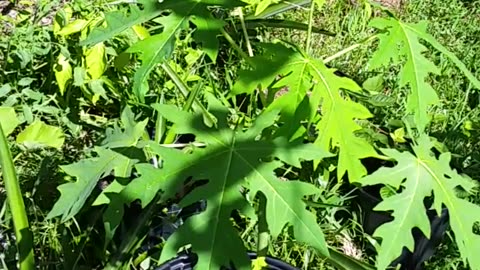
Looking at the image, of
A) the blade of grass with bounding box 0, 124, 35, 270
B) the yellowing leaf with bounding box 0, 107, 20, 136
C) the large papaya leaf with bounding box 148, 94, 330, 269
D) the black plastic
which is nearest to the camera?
the large papaya leaf with bounding box 148, 94, 330, 269

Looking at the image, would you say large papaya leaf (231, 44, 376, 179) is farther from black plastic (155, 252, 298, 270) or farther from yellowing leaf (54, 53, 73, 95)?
yellowing leaf (54, 53, 73, 95)

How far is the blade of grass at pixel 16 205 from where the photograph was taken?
5.88 feet

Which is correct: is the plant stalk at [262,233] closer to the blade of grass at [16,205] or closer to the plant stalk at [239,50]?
the plant stalk at [239,50]

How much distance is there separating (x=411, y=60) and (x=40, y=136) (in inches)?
50.3

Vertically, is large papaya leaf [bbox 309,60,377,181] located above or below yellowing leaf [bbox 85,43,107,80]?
above

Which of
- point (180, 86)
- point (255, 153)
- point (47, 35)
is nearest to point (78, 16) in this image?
point (47, 35)

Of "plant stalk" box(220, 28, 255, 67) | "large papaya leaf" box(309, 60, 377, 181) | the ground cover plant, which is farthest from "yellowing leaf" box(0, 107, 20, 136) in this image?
"large papaya leaf" box(309, 60, 377, 181)

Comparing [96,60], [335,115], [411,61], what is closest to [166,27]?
[335,115]

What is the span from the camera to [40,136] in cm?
256

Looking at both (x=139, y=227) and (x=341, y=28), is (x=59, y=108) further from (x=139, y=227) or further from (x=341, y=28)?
(x=341, y=28)

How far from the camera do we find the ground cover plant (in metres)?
1.58

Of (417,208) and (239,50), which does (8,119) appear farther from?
(417,208)

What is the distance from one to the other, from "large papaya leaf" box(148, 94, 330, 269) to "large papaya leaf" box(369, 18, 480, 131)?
10.4 inches

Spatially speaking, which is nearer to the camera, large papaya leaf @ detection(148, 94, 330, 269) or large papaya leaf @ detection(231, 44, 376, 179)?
large papaya leaf @ detection(148, 94, 330, 269)
